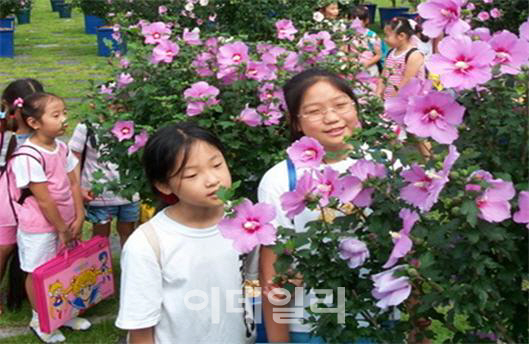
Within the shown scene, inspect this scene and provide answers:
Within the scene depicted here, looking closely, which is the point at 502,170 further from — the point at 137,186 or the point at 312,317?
the point at 137,186

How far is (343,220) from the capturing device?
1.56 m

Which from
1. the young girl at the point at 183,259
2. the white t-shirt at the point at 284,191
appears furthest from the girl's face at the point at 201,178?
the white t-shirt at the point at 284,191

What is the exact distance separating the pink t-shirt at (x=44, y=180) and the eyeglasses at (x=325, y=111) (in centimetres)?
168

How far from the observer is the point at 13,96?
366 cm

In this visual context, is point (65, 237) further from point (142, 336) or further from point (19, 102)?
point (142, 336)

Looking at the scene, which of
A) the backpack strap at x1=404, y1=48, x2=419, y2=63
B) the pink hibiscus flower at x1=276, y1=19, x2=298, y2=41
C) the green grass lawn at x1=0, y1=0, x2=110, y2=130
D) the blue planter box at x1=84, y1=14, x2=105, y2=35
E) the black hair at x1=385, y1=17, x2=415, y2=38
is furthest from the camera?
the blue planter box at x1=84, y1=14, x2=105, y2=35

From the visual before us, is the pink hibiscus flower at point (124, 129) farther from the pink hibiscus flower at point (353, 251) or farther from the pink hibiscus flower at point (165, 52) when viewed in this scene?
the pink hibiscus flower at point (353, 251)

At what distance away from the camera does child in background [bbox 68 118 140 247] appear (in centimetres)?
384

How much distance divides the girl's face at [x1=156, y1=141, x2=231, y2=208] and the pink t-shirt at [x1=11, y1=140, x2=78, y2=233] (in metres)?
1.53

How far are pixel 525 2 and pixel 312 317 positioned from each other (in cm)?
398

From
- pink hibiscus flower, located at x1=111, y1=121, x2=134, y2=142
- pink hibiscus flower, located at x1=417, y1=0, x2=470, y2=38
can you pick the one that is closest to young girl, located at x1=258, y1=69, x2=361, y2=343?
pink hibiscus flower, located at x1=417, y1=0, x2=470, y2=38

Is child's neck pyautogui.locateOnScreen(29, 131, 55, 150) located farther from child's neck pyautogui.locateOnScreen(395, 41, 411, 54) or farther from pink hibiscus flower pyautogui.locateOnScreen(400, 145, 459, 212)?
child's neck pyautogui.locateOnScreen(395, 41, 411, 54)

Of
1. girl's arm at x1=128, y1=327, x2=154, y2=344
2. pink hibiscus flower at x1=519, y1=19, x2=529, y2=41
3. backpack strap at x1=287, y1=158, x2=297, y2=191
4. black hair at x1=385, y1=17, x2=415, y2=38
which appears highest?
pink hibiscus flower at x1=519, y1=19, x2=529, y2=41

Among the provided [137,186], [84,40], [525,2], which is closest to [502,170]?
[137,186]
